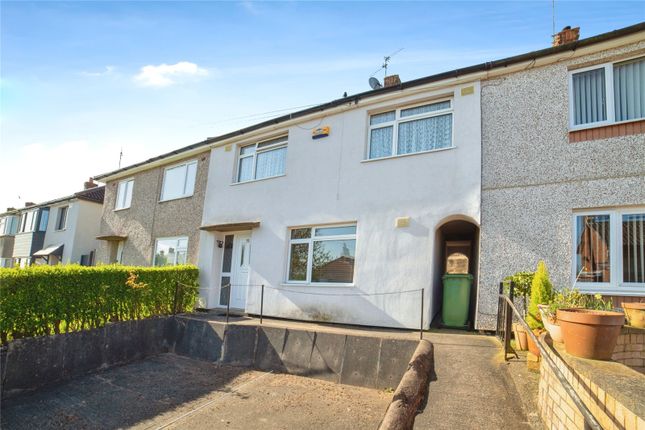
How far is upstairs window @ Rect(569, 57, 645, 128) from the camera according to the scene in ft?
22.0

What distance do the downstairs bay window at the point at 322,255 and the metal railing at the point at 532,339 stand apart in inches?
141

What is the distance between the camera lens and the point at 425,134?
879 centimetres

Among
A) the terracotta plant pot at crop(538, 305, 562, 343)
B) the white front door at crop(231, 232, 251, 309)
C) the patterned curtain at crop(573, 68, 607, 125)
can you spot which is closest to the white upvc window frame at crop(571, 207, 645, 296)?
the patterned curtain at crop(573, 68, 607, 125)

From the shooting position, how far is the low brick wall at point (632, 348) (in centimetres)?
398

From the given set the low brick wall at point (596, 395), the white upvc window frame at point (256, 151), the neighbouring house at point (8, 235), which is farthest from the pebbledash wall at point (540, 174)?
the neighbouring house at point (8, 235)

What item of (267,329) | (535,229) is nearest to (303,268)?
(267,329)

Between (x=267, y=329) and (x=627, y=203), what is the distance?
7041mm

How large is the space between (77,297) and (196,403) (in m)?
3.70

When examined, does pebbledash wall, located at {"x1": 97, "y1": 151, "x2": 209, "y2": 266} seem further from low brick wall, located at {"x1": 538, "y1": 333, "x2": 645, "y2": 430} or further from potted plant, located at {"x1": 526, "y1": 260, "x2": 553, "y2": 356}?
low brick wall, located at {"x1": 538, "y1": 333, "x2": 645, "y2": 430}

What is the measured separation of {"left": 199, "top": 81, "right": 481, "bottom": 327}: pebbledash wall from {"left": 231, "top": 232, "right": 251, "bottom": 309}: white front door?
64 centimetres

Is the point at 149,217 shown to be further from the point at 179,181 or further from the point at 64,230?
the point at 64,230

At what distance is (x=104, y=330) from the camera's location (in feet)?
26.8

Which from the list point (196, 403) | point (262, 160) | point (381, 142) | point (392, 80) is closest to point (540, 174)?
point (381, 142)

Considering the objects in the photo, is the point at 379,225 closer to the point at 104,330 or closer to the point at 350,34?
the point at 350,34
